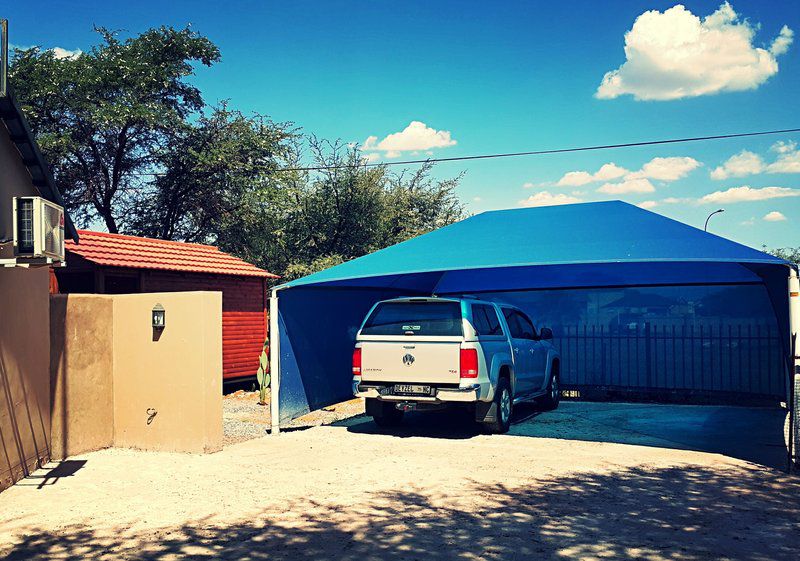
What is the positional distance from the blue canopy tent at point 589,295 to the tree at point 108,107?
14386mm

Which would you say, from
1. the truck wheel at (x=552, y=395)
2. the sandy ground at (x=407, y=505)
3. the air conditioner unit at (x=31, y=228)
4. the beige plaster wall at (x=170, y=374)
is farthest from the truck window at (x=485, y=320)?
the air conditioner unit at (x=31, y=228)

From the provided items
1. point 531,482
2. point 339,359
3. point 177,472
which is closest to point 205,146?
point 339,359

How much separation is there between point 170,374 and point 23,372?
207 cm

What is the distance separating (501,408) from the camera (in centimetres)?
1164

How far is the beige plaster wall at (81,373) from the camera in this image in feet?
31.4

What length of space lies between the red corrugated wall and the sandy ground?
708 centimetres

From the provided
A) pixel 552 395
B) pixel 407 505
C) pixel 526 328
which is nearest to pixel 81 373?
pixel 407 505

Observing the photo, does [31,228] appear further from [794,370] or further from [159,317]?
[794,370]

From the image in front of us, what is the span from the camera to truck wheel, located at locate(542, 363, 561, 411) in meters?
15.0

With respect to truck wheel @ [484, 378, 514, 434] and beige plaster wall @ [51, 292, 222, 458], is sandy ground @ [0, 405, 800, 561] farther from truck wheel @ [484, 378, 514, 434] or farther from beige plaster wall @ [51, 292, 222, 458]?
truck wheel @ [484, 378, 514, 434]

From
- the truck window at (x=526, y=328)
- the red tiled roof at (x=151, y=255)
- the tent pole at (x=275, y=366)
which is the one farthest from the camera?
the red tiled roof at (x=151, y=255)

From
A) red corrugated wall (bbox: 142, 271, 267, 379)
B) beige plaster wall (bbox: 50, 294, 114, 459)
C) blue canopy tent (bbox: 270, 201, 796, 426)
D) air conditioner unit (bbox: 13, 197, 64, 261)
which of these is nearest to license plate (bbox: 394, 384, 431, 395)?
blue canopy tent (bbox: 270, 201, 796, 426)

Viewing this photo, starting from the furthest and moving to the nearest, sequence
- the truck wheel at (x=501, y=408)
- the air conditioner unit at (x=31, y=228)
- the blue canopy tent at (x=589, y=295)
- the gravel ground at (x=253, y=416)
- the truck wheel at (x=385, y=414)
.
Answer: the gravel ground at (x=253, y=416) < the truck wheel at (x=385, y=414) < the truck wheel at (x=501, y=408) < the blue canopy tent at (x=589, y=295) < the air conditioner unit at (x=31, y=228)

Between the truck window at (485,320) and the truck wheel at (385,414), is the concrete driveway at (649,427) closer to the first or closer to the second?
the truck wheel at (385,414)
